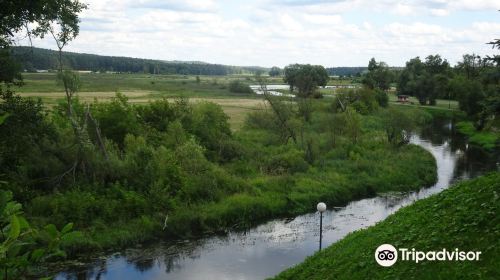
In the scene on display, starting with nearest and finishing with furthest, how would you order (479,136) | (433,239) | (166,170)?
(433,239) → (166,170) → (479,136)

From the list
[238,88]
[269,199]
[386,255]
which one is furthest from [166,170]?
[238,88]

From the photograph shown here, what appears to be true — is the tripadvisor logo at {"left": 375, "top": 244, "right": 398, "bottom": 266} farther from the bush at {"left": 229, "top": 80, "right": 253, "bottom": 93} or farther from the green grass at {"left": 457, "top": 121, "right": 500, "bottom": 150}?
the bush at {"left": 229, "top": 80, "right": 253, "bottom": 93}

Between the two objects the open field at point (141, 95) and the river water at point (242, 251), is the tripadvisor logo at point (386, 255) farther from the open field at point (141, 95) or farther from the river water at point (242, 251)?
the open field at point (141, 95)

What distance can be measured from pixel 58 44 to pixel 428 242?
2040 cm

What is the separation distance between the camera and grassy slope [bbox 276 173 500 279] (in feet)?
36.3

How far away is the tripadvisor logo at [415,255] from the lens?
11.2 meters

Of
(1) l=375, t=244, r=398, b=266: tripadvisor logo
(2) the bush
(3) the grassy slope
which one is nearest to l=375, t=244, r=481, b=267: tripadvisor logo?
(1) l=375, t=244, r=398, b=266: tripadvisor logo

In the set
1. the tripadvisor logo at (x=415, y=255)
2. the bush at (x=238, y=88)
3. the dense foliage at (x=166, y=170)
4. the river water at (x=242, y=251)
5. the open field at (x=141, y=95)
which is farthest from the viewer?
the bush at (x=238, y=88)

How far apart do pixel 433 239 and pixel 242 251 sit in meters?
12.8

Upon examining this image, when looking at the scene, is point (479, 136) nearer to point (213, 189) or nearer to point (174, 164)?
point (213, 189)

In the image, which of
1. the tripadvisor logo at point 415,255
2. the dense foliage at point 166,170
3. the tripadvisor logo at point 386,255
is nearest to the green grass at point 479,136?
the dense foliage at point 166,170

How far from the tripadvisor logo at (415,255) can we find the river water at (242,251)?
8.65m

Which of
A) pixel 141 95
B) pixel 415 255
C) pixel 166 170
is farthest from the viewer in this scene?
pixel 141 95

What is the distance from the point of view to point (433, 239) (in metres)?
12.7
